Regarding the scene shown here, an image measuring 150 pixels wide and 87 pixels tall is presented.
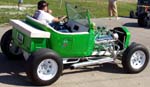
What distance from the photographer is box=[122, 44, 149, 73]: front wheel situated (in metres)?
8.20

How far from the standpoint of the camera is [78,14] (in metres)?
8.27

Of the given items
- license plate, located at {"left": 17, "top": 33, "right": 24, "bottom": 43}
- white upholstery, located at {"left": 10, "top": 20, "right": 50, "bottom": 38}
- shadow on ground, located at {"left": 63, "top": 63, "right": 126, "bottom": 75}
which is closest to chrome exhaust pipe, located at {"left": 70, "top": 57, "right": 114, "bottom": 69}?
shadow on ground, located at {"left": 63, "top": 63, "right": 126, "bottom": 75}

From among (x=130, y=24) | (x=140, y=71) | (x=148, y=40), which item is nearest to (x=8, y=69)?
(x=140, y=71)

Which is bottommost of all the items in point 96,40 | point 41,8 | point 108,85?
point 108,85

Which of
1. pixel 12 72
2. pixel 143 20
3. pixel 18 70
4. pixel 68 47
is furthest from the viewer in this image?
pixel 143 20

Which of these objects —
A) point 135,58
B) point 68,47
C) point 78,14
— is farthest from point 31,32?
point 135,58

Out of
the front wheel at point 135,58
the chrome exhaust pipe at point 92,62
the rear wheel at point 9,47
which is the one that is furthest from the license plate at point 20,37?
the front wheel at point 135,58

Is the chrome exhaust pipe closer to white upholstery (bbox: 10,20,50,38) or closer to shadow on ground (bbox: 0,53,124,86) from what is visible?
shadow on ground (bbox: 0,53,124,86)

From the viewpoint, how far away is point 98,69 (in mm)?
8531

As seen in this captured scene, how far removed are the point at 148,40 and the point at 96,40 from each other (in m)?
4.65

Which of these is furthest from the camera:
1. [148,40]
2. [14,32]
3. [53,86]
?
[148,40]

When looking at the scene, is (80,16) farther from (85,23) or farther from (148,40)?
(148,40)

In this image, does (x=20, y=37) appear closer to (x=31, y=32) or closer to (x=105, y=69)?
(x=31, y=32)

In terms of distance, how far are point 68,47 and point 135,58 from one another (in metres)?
1.52
